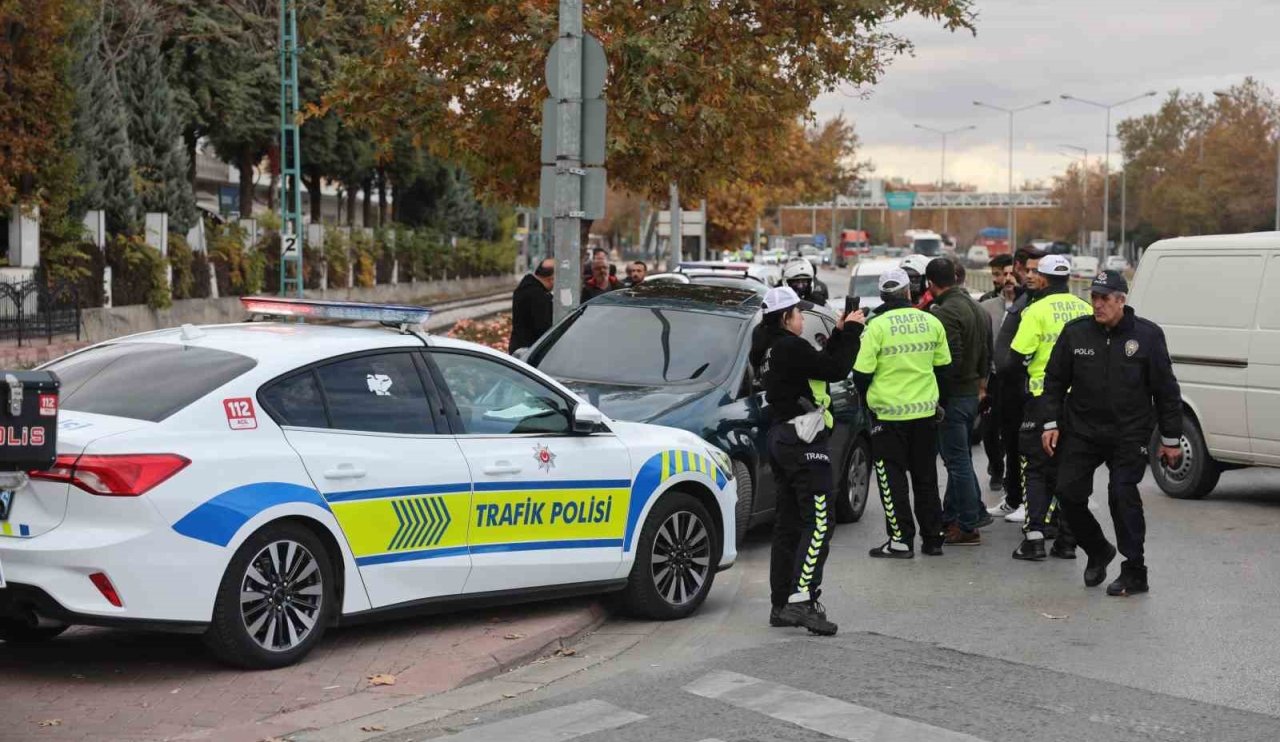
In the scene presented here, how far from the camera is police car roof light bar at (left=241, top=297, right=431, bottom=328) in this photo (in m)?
7.84

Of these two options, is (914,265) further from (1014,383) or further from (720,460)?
(720,460)

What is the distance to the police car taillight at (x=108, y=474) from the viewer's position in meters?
6.46

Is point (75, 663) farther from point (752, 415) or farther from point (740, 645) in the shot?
point (752, 415)

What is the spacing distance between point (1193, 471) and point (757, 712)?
769 cm

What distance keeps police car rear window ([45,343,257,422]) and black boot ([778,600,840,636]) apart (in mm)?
2903

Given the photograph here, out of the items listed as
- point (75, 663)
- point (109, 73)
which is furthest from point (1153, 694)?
point (109, 73)

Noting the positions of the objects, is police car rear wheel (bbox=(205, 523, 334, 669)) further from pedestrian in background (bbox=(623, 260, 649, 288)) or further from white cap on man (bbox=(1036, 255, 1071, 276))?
pedestrian in background (bbox=(623, 260, 649, 288))

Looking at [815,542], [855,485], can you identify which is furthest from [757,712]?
[855,485]

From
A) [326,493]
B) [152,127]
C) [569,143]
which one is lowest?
[326,493]

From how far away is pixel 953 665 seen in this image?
7.58 meters

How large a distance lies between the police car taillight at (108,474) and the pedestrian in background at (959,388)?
19.9ft

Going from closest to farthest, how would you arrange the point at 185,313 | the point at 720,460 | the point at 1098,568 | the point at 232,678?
the point at 232,678, the point at 720,460, the point at 1098,568, the point at 185,313

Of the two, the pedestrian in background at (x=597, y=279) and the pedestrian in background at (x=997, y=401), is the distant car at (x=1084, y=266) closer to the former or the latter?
the pedestrian in background at (x=597, y=279)

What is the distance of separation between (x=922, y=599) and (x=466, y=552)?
9.43ft
